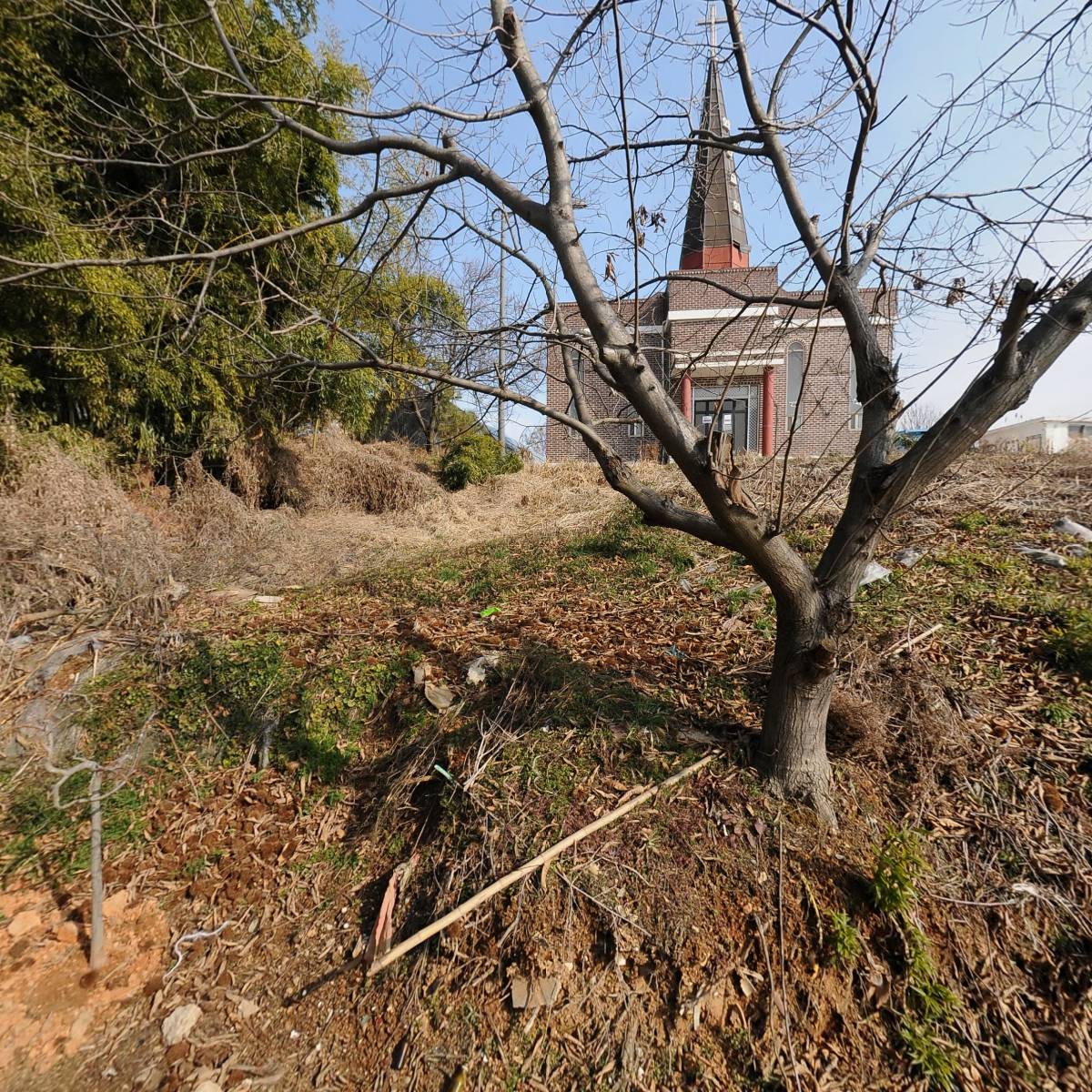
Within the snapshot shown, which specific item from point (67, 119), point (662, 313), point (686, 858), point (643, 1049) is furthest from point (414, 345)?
point (662, 313)

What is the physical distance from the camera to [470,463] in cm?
1429

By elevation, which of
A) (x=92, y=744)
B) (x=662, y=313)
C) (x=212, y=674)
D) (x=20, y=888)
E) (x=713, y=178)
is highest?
(x=662, y=313)

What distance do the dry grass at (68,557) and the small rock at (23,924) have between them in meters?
2.34

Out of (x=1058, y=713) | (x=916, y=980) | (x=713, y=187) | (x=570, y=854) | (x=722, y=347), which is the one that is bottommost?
(x=916, y=980)

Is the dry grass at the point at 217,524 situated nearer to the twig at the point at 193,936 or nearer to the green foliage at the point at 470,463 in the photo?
the twig at the point at 193,936

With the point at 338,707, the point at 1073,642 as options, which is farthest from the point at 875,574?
the point at 338,707

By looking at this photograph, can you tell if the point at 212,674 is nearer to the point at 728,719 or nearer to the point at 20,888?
the point at 20,888

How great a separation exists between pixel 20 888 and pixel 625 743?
322 cm

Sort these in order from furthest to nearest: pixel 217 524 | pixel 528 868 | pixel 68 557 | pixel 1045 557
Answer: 1. pixel 217 524
2. pixel 68 557
3. pixel 1045 557
4. pixel 528 868

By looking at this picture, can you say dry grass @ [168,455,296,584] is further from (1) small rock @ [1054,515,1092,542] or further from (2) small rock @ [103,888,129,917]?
(1) small rock @ [1054,515,1092,542]

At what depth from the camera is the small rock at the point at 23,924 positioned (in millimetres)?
2643

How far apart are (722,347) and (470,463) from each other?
778 centimetres

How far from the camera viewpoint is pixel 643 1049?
2.02 meters

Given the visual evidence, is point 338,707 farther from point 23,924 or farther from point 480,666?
point 23,924
